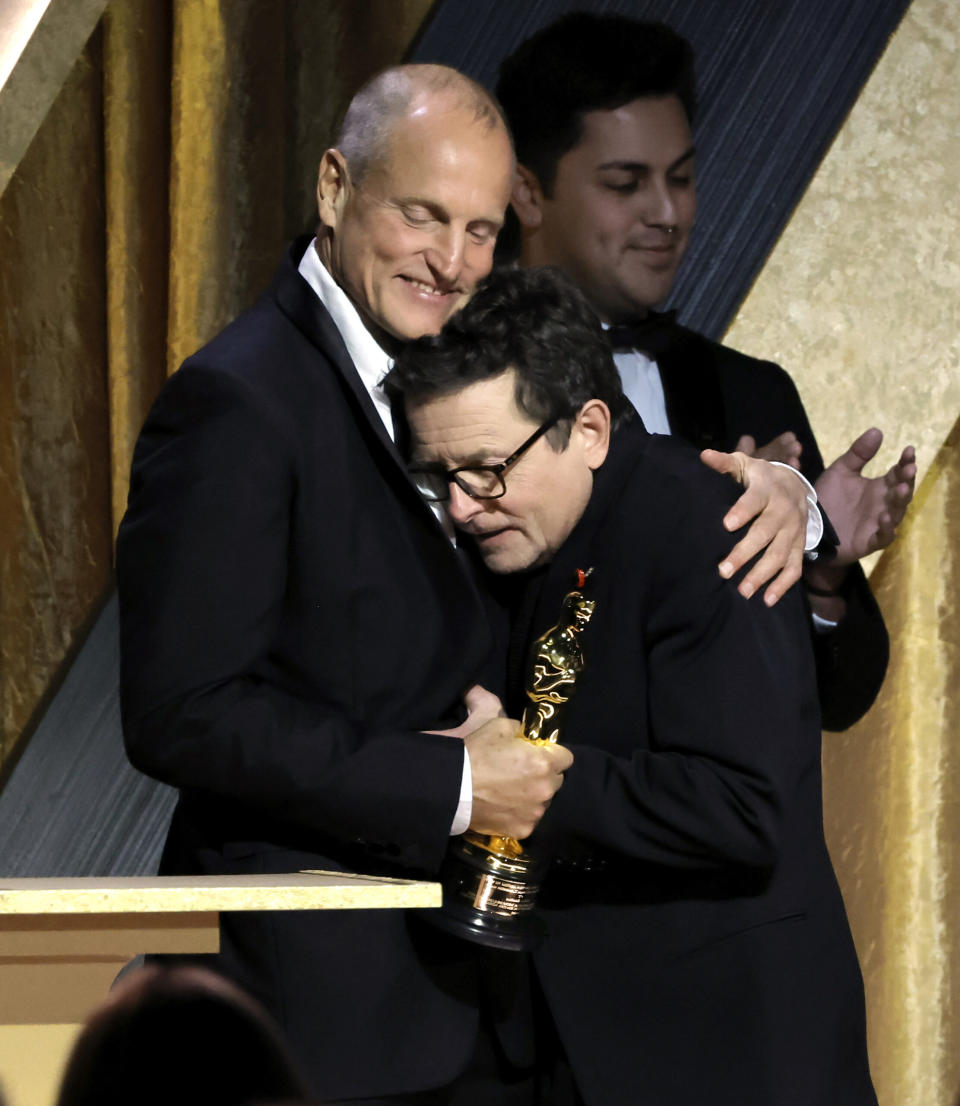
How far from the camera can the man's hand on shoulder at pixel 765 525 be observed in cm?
193

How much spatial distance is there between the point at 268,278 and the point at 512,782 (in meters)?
1.44

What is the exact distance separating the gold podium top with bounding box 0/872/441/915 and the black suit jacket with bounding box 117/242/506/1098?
0.39 meters

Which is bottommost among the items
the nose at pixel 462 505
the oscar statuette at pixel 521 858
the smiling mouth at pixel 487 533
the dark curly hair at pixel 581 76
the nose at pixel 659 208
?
the oscar statuette at pixel 521 858

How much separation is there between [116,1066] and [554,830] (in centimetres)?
73

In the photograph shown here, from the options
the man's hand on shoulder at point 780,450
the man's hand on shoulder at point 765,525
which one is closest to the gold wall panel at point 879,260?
the man's hand on shoulder at point 780,450

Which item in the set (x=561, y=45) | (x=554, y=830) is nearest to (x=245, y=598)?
(x=554, y=830)

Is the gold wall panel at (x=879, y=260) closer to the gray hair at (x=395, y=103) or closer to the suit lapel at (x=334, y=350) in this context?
the gray hair at (x=395, y=103)

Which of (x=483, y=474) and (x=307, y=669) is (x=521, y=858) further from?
(x=483, y=474)

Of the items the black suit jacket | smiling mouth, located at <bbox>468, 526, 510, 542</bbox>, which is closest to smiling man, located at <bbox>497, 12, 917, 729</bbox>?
smiling mouth, located at <bbox>468, 526, 510, 542</bbox>

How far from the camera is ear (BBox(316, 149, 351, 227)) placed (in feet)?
6.76

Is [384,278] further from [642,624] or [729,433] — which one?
[729,433]

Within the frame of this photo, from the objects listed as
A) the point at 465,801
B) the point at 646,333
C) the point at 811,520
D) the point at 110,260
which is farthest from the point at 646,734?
the point at 110,260

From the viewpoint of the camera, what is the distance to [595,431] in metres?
2.00

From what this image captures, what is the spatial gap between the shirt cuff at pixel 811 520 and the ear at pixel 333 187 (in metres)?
0.66
